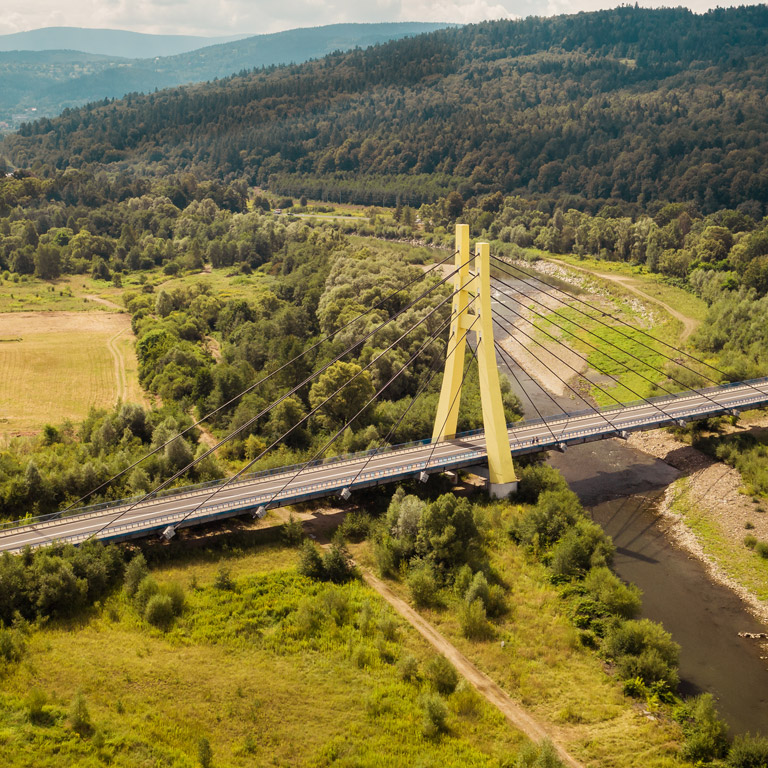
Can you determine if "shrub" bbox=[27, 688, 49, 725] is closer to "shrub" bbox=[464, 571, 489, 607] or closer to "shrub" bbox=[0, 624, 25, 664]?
"shrub" bbox=[0, 624, 25, 664]

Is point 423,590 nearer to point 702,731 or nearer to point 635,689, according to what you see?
point 635,689

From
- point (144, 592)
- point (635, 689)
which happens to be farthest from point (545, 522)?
point (144, 592)

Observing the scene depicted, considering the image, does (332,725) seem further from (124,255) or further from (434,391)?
(124,255)

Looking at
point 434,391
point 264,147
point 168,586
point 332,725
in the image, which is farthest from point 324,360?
point 264,147

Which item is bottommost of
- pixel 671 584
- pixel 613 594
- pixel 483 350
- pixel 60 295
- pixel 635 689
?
pixel 671 584

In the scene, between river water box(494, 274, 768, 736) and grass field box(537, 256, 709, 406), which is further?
grass field box(537, 256, 709, 406)

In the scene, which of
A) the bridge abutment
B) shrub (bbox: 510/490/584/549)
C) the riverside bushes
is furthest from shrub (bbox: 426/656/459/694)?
the riverside bushes

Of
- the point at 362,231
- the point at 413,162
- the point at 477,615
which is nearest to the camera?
the point at 477,615
